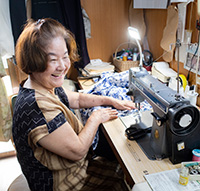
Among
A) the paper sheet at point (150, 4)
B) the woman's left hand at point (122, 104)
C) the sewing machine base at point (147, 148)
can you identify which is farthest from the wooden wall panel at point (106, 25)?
the sewing machine base at point (147, 148)

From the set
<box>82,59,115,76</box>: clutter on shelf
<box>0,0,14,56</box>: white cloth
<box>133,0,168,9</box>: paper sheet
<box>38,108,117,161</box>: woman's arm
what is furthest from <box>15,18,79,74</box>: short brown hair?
<box>133,0,168,9</box>: paper sheet

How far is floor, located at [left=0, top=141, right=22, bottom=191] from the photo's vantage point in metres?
2.09

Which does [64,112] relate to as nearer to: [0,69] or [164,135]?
[164,135]

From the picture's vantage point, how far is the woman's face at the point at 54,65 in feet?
3.69

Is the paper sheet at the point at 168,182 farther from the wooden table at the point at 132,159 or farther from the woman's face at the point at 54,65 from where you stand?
the woman's face at the point at 54,65

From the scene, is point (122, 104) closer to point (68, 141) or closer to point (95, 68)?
point (68, 141)

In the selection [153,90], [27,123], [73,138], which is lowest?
[73,138]

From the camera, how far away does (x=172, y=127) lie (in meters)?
0.97

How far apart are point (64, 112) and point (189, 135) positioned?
2.05 ft

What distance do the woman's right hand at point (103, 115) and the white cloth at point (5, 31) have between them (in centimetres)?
114

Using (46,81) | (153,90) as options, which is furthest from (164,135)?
(46,81)

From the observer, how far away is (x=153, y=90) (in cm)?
113

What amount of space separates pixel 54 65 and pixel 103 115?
0.44 metres

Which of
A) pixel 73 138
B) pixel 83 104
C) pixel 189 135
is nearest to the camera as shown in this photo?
pixel 189 135
